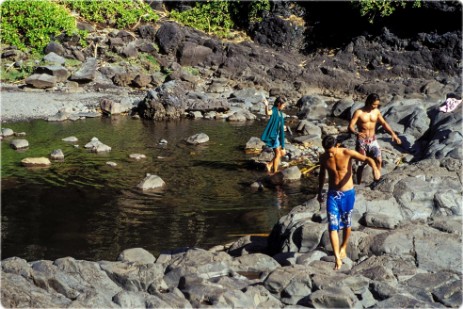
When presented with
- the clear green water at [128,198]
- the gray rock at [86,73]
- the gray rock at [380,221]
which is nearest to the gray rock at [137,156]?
the clear green water at [128,198]

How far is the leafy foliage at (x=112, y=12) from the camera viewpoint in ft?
100

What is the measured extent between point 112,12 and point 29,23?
4.66m

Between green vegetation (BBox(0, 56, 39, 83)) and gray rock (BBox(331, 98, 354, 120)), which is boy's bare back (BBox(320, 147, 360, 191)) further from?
green vegetation (BBox(0, 56, 39, 83))

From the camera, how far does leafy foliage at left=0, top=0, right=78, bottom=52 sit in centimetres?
2756

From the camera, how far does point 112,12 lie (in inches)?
1224

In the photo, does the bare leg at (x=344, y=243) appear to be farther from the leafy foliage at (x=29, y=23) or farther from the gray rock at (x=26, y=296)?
the leafy foliage at (x=29, y=23)

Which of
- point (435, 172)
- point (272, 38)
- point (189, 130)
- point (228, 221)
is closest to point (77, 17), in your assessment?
point (272, 38)

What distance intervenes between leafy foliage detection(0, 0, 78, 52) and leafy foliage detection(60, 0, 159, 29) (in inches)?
91.2

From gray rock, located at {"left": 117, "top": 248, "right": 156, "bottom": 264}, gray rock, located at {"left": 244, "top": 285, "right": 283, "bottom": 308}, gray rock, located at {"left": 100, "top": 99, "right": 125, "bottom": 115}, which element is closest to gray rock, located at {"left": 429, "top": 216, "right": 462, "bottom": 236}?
gray rock, located at {"left": 244, "top": 285, "right": 283, "bottom": 308}

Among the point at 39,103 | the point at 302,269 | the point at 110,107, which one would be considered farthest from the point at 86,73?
the point at 302,269

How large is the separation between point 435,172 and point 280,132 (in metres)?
4.46

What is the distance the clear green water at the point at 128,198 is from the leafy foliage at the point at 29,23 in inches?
344

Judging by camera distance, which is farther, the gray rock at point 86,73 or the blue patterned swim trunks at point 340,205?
the gray rock at point 86,73

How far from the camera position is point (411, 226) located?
9648mm
